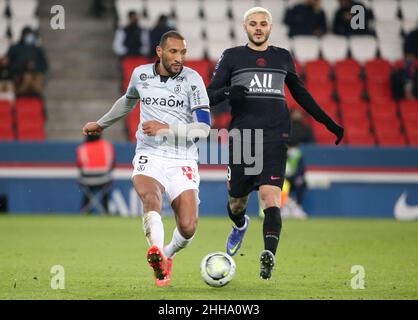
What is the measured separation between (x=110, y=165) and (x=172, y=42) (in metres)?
10.0

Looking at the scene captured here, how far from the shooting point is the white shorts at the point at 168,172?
9.29 m

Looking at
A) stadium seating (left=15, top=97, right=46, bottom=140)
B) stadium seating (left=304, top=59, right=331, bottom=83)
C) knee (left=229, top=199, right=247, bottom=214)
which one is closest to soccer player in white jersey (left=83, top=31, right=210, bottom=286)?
knee (left=229, top=199, right=247, bottom=214)

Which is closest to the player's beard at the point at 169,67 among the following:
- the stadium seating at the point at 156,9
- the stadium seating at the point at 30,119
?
the stadium seating at the point at 30,119

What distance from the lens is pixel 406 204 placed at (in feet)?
62.2

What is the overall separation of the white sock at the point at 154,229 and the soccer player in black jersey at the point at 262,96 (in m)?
1.24

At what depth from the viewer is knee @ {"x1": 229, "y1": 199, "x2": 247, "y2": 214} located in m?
10.7

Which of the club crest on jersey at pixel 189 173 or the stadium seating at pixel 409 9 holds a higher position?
the stadium seating at pixel 409 9

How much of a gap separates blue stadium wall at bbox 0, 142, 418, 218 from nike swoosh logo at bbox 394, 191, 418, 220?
0.02m

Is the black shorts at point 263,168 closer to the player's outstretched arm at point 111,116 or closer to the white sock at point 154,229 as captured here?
the player's outstretched arm at point 111,116

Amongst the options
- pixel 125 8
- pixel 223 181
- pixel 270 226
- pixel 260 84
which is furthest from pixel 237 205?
pixel 125 8

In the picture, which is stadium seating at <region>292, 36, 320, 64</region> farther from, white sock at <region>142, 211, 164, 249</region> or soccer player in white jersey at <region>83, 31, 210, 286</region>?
white sock at <region>142, 211, 164, 249</region>
